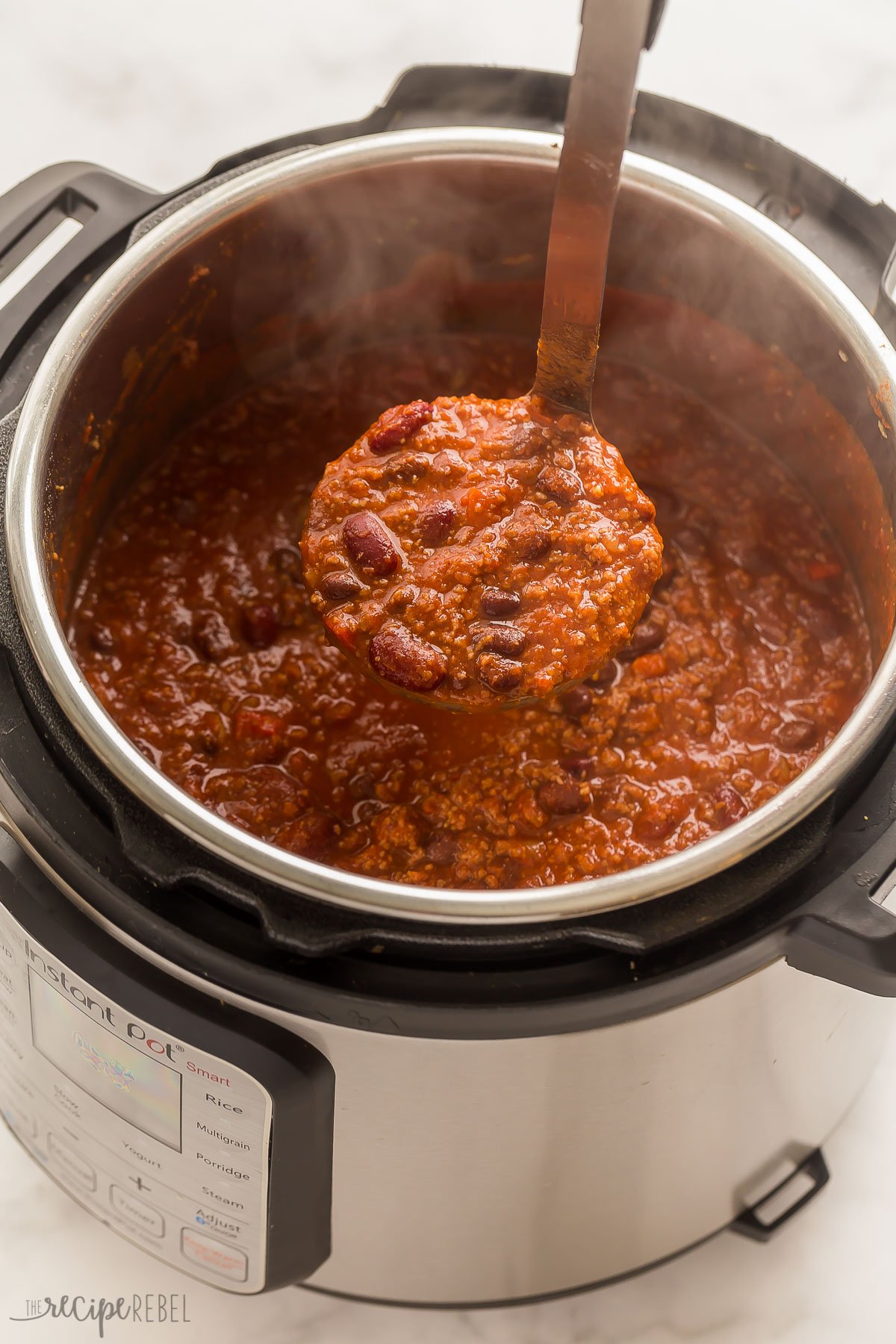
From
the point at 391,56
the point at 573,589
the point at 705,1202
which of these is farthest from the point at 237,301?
the point at 705,1202

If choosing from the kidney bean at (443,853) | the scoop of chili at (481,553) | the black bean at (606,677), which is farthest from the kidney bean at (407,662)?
the black bean at (606,677)

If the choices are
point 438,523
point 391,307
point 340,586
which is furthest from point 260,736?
point 391,307

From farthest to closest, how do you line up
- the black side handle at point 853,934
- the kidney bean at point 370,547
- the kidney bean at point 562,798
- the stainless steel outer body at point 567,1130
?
1. the kidney bean at point 562,798
2. the kidney bean at point 370,547
3. the stainless steel outer body at point 567,1130
4. the black side handle at point 853,934

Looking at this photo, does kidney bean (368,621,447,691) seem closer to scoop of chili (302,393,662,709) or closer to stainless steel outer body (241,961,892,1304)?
scoop of chili (302,393,662,709)

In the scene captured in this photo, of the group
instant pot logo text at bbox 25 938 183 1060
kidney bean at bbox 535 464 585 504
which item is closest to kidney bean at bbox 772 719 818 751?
kidney bean at bbox 535 464 585 504

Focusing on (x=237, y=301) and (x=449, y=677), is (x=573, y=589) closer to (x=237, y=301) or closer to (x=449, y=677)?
(x=449, y=677)

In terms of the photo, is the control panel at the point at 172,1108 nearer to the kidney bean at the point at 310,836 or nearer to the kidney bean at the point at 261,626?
the kidney bean at the point at 310,836
